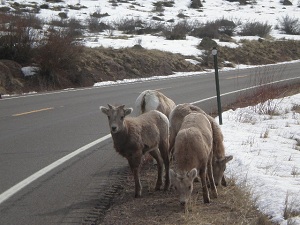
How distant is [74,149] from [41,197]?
9.80 ft

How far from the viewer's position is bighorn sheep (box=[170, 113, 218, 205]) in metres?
6.35

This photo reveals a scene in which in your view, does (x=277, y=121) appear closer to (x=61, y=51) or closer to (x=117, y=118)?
(x=117, y=118)

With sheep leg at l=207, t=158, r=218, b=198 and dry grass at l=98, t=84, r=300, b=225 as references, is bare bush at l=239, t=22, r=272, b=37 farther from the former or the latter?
sheep leg at l=207, t=158, r=218, b=198

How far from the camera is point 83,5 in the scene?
210ft

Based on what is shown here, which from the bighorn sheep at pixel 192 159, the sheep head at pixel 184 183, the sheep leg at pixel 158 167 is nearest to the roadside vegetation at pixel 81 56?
the sheep leg at pixel 158 167

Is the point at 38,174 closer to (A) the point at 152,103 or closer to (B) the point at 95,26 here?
(A) the point at 152,103

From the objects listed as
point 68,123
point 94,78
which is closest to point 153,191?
point 68,123

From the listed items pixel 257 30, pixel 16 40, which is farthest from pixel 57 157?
pixel 257 30

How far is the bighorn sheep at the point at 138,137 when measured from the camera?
7.28 m

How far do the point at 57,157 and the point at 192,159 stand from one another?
366cm

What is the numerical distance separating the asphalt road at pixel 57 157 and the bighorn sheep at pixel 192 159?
1.21 m

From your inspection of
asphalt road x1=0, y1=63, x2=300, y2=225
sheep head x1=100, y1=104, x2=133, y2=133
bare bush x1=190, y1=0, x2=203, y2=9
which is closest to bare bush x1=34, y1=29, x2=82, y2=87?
asphalt road x1=0, y1=63, x2=300, y2=225

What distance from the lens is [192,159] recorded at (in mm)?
6594

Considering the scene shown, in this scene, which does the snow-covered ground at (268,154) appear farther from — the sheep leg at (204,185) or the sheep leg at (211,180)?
the sheep leg at (204,185)
